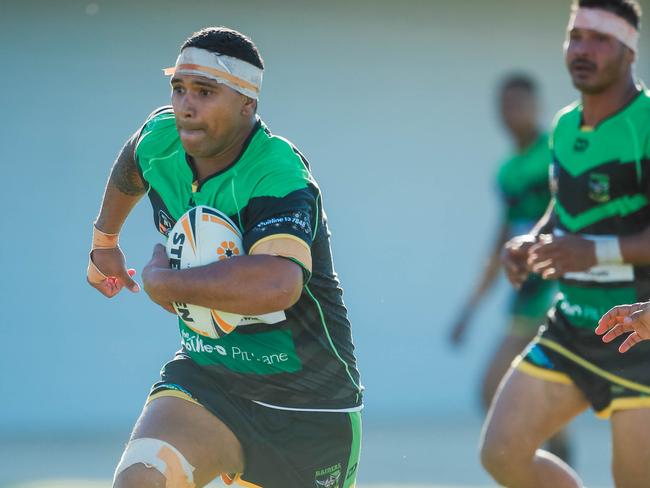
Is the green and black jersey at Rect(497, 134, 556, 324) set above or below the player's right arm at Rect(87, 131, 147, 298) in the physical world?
above

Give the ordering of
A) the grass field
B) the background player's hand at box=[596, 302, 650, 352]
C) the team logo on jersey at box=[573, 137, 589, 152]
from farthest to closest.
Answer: the grass field
the team logo on jersey at box=[573, 137, 589, 152]
the background player's hand at box=[596, 302, 650, 352]

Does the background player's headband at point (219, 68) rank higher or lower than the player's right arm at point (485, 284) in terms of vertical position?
lower

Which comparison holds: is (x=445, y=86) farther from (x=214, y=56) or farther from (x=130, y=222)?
(x=214, y=56)

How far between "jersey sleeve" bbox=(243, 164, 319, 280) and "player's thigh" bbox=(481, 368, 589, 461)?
1.66 m

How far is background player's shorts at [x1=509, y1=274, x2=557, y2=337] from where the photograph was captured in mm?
8750

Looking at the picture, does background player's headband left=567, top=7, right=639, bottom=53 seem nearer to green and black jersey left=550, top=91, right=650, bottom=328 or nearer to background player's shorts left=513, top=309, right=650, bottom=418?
green and black jersey left=550, top=91, right=650, bottom=328

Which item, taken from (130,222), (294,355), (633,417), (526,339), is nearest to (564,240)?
(633,417)

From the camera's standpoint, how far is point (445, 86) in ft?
41.9

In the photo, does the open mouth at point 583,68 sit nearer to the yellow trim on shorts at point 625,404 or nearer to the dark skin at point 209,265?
the yellow trim on shorts at point 625,404

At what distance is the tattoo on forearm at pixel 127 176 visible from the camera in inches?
196

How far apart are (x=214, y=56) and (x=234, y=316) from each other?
92 cm

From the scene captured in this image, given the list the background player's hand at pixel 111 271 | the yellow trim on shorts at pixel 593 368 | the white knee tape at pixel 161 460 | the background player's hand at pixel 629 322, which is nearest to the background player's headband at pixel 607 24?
the yellow trim on shorts at pixel 593 368

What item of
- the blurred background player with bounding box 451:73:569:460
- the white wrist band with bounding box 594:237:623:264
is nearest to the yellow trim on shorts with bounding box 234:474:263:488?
the white wrist band with bounding box 594:237:623:264

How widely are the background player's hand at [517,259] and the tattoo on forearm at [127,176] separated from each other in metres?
1.78
